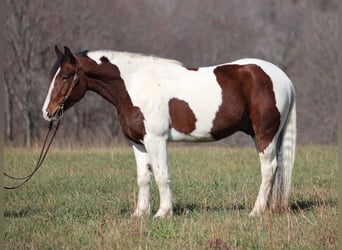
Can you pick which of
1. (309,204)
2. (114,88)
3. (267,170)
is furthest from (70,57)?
(309,204)

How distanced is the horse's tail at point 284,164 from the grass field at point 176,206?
0.22m

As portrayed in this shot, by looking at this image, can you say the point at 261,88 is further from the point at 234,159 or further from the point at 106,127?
the point at 106,127

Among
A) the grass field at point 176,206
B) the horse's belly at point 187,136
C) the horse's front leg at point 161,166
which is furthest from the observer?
the horse's belly at point 187,136

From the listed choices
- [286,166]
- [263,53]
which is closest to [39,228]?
[286,166]

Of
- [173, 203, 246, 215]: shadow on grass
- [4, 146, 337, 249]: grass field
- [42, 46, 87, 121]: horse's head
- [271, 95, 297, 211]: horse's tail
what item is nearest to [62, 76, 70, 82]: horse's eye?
[42, 46, 87, 121]: horse's head

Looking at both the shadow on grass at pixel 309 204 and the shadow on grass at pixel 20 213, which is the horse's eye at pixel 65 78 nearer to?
the shadow on grass at pixel 20 213

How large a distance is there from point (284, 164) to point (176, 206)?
144 cm

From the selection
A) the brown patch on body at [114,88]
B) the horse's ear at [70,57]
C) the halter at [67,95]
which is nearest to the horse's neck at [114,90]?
the brown patch on body at [114,88]

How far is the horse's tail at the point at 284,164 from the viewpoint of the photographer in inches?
304

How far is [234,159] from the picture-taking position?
40.8 ft

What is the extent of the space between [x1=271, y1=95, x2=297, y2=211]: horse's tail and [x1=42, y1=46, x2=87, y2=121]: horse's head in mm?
2517

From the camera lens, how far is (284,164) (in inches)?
310

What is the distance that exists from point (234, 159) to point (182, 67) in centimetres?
489

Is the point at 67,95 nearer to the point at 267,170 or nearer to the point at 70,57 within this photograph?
the point at 70,57
